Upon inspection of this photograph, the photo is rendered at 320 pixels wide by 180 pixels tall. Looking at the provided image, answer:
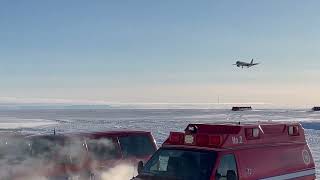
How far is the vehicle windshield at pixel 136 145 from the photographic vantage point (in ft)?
35.0

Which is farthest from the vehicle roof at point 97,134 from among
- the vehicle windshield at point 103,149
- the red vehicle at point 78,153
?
the vehicle windshield at point 103,149

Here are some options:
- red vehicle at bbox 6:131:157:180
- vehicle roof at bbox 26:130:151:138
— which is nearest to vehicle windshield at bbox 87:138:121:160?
red vehicle at bbox 6:131:157:180

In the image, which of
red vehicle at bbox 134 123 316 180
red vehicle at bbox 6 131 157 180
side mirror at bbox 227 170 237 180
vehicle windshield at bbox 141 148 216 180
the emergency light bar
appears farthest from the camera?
red vehicle at bbox 6 131 157 180

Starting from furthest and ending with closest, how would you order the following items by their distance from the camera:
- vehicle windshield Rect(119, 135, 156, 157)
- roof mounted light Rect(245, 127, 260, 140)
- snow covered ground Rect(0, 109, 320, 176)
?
snow covered ground Rect(0, 109, 320, 176) < vehicle windshield Rect(119, 135, 156, 157) < roof mounted light Rect(245, 127, 260, 140)

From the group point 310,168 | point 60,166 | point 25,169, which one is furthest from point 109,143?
point 310,168

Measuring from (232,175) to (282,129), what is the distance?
8.56 ft

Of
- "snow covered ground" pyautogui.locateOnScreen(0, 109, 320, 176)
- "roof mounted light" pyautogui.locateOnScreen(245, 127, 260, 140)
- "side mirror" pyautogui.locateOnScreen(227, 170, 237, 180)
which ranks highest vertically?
"roof mounted light" pyautogui.locateOnScreen(245, 127, 260, 140)

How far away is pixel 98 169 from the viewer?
9.99 metres

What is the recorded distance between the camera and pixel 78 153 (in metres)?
9.74

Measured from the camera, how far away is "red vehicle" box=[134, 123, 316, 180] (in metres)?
7.55

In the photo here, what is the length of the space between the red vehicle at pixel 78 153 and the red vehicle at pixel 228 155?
6.30 feet

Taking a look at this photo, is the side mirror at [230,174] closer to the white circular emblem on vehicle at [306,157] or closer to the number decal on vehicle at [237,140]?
the number decal on vehicle at [237,140]

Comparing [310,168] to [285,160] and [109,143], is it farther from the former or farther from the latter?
[109,143]

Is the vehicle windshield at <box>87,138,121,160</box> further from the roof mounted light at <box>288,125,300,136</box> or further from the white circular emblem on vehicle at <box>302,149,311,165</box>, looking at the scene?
the white circular emblem on vehicle at <box>302,149,311,165</box>
